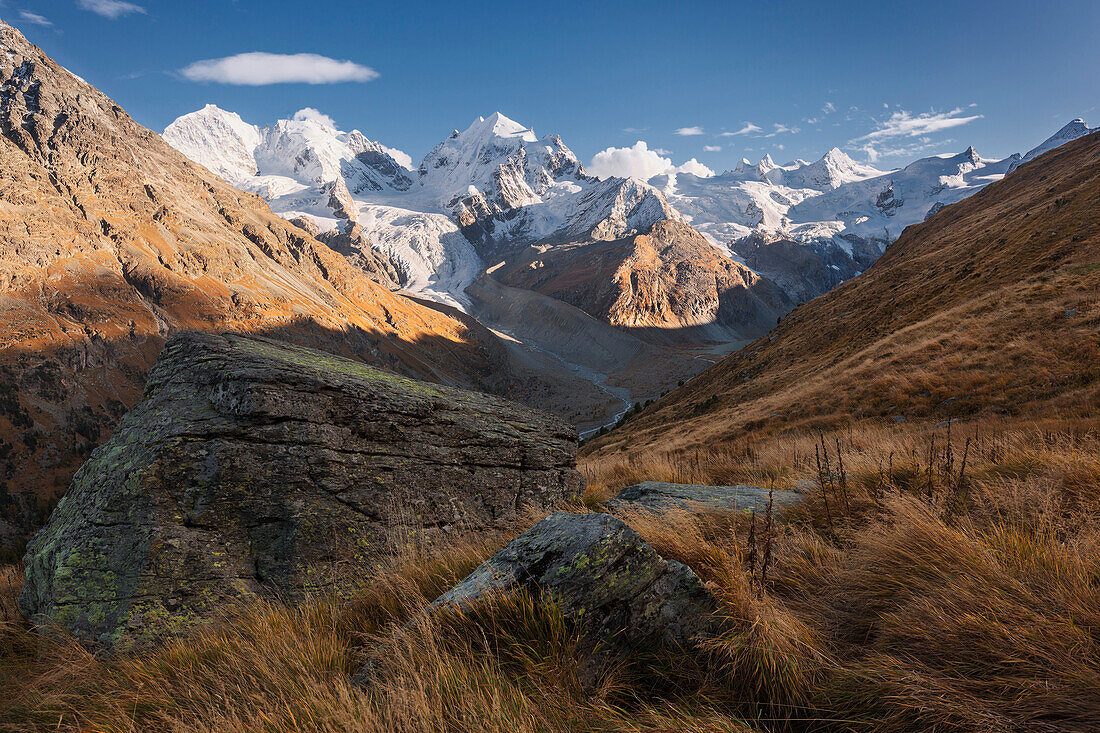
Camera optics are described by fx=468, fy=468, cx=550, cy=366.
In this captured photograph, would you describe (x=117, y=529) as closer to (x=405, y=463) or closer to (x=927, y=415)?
(x=405, y=463)

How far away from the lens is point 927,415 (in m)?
15.6

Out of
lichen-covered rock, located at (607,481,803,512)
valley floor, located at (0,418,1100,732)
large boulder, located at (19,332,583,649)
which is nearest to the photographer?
valley floor, located at (0,418,1100,732)

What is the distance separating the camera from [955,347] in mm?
19656

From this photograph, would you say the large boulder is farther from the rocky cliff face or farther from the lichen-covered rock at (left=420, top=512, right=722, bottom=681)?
the rocky cliff face

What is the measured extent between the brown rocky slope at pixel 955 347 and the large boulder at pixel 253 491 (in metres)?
13.5

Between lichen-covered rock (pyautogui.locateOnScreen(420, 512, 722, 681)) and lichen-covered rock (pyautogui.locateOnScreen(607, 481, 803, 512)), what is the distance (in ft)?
7.35

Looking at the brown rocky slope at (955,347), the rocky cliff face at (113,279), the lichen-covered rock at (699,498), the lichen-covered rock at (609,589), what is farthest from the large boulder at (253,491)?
the rocky cliff face at (113,279)

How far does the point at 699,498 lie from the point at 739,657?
13.8ft

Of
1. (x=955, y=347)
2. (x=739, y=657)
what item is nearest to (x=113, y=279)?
(x=739, y=657)

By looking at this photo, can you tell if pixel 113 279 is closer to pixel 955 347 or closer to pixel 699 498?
pixel 699 498

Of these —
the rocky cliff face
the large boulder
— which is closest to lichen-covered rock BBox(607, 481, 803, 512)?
the large boulder

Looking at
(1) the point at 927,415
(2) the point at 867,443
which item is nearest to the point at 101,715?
(2) the point at 867,443

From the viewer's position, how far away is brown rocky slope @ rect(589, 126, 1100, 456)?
14.4 meters

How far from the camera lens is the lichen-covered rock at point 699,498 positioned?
6145 millimetres
